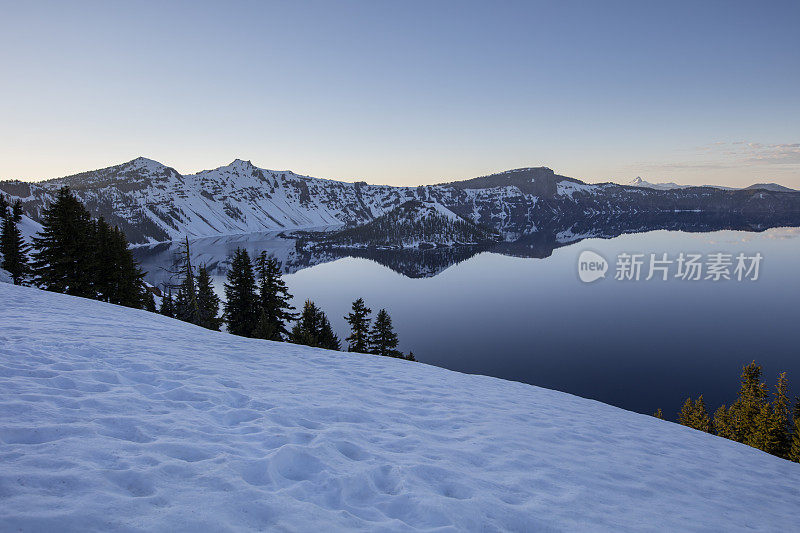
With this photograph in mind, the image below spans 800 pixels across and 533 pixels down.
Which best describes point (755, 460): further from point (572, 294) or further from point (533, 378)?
point (572, 294)

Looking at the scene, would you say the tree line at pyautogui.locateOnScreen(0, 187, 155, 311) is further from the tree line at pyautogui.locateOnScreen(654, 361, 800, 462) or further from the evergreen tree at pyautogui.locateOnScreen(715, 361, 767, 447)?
the evergreen tree at pyautogui.locateOnScreen(715, 361, 767, 447)

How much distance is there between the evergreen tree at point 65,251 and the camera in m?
27.8

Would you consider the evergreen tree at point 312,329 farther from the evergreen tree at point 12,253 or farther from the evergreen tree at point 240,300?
the evergreen tree at point 12,253

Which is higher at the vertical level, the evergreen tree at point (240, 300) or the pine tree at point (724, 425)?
the evergreen tree at point (240, 300)

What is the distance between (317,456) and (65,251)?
34199 millimetres

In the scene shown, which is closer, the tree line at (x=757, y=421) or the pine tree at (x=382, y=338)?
the tree line at (x=757, y=421)

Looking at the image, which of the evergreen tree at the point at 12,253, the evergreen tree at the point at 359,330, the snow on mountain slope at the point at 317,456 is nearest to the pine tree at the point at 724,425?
the snow on mountain slope at the point at 317,456

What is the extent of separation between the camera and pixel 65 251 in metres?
28.2

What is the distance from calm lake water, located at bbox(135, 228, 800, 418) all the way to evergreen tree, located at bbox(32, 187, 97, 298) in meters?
11.1

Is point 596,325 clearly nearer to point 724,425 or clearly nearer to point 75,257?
point 724,425

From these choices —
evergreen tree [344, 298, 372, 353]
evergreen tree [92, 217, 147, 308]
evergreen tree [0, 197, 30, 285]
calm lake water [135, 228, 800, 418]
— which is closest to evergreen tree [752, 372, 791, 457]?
calm lake water [135, 228, 800, 418]

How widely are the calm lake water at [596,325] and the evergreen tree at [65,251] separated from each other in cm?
1110

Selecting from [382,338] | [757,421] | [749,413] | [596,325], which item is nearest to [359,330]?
[382,338]

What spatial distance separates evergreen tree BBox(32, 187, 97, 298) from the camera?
91.1 feet
